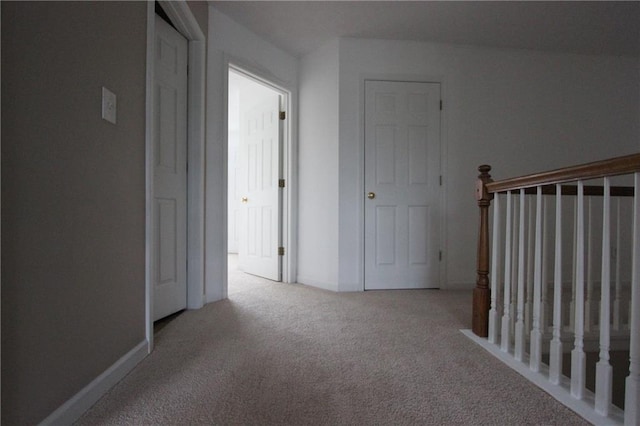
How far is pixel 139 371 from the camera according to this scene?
1521 mm

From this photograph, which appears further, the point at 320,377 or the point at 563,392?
the point at 320,377

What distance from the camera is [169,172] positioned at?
2305 millimetres

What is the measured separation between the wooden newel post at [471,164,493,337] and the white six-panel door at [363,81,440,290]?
1.33m

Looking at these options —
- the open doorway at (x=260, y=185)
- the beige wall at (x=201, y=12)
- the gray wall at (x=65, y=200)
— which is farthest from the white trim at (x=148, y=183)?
the open doorway at (x=260, y=185)

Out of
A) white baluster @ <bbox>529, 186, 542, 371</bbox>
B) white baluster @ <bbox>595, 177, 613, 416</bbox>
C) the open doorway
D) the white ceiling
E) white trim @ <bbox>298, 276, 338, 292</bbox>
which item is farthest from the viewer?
the open doorway

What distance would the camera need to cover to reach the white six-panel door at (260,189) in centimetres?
356

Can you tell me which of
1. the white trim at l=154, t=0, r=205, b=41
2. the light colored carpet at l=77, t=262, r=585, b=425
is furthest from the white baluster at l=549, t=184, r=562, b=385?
the white trim at l=154, t=0, r=205, b=41

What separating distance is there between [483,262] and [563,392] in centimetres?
73

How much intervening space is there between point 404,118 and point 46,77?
283 centimetres

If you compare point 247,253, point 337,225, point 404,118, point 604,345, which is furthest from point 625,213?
point 247,253

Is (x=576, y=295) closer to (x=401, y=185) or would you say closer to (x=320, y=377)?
(x=320, y=377)

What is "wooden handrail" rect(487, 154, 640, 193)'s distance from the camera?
1113 millimetres

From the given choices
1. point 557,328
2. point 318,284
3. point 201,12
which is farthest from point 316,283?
point 201,12

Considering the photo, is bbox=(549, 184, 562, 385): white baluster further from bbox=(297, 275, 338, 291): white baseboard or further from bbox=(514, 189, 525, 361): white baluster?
bbox=(297, 275, 338, 291): white baseboard
